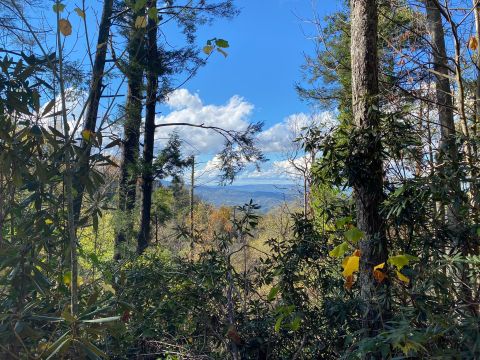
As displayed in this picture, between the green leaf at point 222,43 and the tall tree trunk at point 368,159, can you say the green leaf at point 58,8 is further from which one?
the tall tree trunk at point 368,159

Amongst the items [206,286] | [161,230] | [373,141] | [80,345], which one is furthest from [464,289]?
[161,230]

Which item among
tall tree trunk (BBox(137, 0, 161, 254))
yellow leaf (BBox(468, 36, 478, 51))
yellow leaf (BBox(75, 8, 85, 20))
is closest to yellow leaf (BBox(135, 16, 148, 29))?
yellow leaf (BBox(75, 8, 85, 20))

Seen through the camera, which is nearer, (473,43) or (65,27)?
(65,27)

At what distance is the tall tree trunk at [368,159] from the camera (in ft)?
10.6

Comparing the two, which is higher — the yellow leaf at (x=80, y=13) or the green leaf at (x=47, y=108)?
the yellow leaf at (x=80, y=13)

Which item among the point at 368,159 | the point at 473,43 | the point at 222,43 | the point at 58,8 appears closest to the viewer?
the point at 58,8

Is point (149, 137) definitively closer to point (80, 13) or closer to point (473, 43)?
point (473, 43)

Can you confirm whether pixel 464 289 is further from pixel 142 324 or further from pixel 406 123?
pixel 142 324

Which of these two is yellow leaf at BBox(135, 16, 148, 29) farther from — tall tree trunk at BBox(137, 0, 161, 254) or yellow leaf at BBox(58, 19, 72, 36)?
tall tree trunk at BBox(137, 0, 161, 254)

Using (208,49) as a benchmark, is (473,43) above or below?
above

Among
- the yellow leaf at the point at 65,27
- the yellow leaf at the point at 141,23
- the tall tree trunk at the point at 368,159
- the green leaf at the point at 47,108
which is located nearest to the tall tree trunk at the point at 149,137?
the tall tree trunk at the point at 368,159

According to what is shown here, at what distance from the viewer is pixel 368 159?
3.30 meters

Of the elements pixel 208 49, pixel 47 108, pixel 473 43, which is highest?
pixel 473 43

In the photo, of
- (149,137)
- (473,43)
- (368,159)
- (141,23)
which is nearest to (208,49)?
(141,23)
